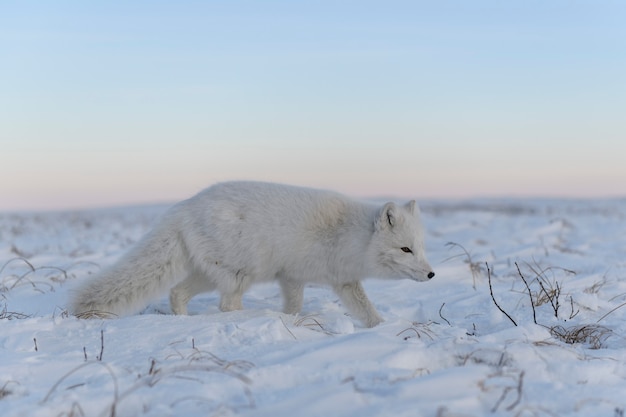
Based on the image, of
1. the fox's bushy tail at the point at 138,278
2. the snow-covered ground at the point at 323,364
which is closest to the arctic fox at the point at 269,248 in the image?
the fox's bushy tail at the point at 138,278

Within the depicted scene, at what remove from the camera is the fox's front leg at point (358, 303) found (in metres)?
4.86

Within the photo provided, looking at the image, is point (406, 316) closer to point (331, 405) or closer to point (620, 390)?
point (620, 390)

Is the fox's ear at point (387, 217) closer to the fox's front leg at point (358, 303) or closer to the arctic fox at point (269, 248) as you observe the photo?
the arctic fox at point (269, 248)

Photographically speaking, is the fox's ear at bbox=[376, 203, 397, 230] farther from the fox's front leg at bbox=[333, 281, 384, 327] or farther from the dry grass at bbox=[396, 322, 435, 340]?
the dry grass at bbox=[396, 322, 435, 340]

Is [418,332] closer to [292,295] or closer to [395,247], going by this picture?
[395,247]

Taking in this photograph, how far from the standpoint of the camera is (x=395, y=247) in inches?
199

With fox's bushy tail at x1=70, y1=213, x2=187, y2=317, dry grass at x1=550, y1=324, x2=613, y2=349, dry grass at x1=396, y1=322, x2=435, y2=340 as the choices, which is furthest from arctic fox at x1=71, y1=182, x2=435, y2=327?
dry grass at x1=550, y1=324, x2=613, y2=349

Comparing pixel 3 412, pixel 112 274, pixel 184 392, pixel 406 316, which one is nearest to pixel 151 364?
pixel 184 392

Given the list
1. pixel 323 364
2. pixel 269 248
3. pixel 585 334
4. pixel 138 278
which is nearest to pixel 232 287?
pixel 269 248

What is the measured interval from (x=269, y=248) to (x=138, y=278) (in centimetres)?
104

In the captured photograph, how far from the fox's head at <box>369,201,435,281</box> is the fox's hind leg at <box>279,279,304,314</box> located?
68 centimetres

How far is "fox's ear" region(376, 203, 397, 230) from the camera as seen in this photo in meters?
5.00

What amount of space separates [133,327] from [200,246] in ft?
4.00

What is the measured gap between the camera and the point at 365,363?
9.37ft
